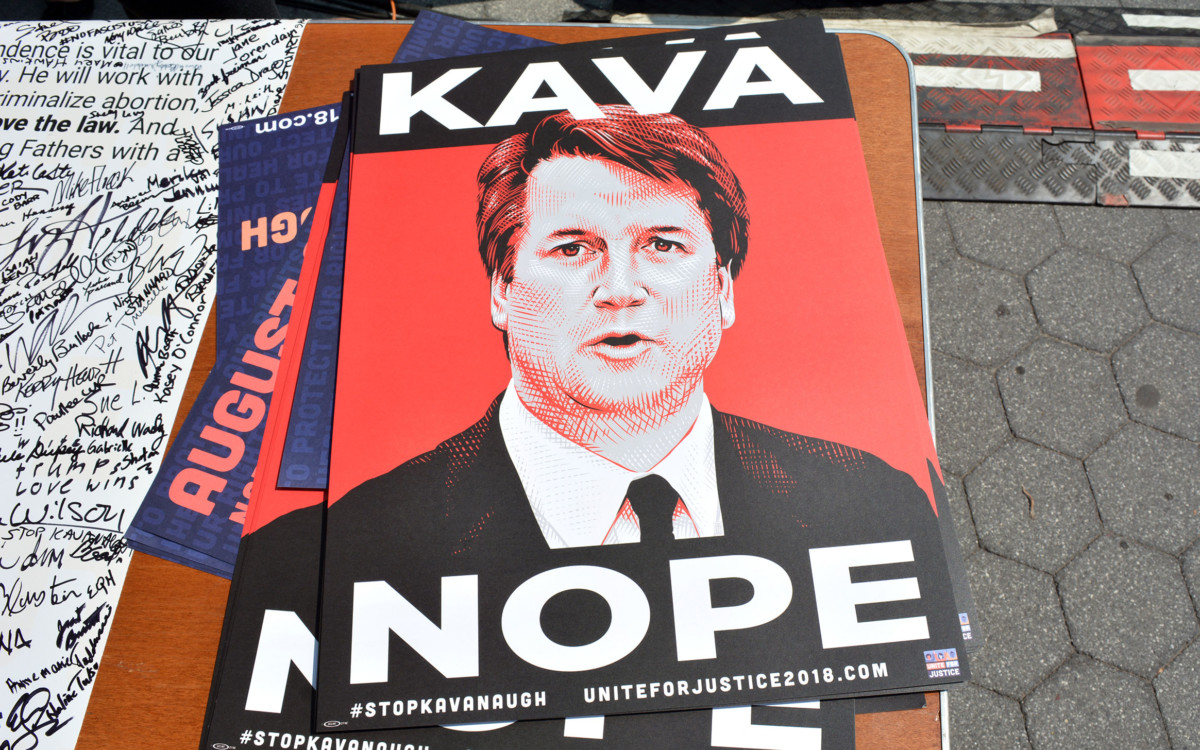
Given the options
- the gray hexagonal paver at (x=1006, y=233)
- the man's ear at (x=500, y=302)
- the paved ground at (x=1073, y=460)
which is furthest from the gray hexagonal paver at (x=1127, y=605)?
the man's ear at (x=500, y=302)

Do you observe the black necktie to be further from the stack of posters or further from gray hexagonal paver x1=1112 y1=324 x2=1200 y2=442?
gray hexagonal paver x1=1112 y1=324 x2=1200 y2=442

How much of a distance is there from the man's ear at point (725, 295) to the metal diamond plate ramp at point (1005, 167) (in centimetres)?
101

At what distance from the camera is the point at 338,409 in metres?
0.65

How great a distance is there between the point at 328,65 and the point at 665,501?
0.69 metres

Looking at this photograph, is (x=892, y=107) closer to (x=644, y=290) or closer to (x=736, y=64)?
(x=736, y=64)

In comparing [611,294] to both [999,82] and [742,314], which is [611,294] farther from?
[999,82]

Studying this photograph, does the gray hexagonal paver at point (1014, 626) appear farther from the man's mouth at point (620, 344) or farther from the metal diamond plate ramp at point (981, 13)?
the metal diamond plate ramp at point (981, 13)

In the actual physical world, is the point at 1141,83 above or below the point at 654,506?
above

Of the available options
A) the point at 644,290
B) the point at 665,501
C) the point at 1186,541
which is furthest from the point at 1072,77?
the point at 665,501

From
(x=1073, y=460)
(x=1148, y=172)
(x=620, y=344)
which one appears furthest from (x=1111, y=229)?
(x=620, y=344)

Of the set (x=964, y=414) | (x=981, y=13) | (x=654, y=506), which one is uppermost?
(x=981, y=13)

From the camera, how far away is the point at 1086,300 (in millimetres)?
1417

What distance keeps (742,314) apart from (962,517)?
899 millimetres
